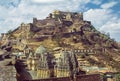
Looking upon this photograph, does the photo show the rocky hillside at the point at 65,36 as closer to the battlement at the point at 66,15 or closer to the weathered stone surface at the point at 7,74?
the battlement at the point at 66,15

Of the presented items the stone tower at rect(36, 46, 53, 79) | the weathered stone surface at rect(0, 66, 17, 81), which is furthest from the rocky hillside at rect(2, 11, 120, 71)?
the weathered stone surface at rect(0, 66, 17, 81)

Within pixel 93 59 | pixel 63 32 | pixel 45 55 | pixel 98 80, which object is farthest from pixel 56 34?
pixel 98 80

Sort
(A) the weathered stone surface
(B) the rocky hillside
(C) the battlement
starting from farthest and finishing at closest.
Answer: (C) the battlement
(B) the rocky hillside
(A) the weathered stone surface

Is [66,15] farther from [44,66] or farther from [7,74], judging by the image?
[7,74]

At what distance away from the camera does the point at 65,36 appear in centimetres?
9219

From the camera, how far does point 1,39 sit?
3782 inches

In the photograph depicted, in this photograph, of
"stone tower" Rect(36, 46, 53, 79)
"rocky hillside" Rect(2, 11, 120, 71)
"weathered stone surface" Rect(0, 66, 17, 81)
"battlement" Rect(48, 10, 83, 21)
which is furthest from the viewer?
"battlement" Rect(48, 10, 83, 21)

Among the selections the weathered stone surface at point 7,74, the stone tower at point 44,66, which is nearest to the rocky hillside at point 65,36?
the stone tower at point 44,66

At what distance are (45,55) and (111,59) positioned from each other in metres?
40.0

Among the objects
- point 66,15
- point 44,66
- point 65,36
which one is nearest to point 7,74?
point 44,66

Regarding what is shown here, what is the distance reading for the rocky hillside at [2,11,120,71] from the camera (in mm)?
85062

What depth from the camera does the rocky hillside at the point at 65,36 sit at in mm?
85062

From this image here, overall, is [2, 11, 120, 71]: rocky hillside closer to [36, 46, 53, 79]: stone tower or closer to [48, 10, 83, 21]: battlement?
[48, 10, 83, 21]: battlement

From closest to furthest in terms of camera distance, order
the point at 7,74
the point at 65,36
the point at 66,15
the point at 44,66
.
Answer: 1. the point at 7,74
2. the point at 44,66
3. the point at 65,36
4. the point at 66,15
